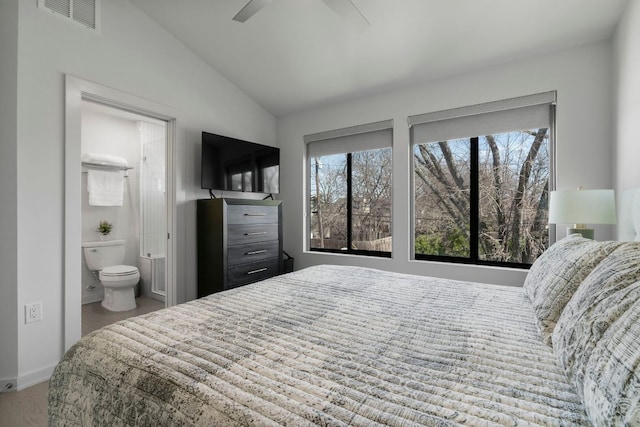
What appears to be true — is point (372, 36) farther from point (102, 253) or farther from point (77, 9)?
point (102, 253)

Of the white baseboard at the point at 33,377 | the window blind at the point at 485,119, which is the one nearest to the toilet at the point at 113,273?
the white baseboard at the point at 33,377

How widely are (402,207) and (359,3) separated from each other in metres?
1.91

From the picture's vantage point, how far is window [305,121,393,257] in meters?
3.56

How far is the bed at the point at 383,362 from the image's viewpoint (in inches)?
24.9

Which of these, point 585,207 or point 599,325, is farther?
point 585,207

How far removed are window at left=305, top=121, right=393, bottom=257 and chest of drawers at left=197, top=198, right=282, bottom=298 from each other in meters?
0.82

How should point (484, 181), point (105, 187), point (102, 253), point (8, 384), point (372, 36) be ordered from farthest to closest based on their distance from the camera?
point (105, 187)
point (102, 253)
point (484, 181)
point (372, 36)
point (8, 384)

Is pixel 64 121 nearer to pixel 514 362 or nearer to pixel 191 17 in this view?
pixel 191 17

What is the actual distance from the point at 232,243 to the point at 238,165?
3.00ft

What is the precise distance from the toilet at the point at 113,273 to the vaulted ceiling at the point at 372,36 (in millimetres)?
2542

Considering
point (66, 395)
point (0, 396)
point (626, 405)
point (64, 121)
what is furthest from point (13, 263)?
point (626, 405)

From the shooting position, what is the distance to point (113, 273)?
134 inches

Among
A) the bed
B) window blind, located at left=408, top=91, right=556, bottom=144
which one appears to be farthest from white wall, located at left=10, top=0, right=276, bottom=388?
window blind, located at left=408, top=91, right=556, bottom=144

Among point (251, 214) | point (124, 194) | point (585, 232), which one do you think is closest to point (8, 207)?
point (251, 214)
